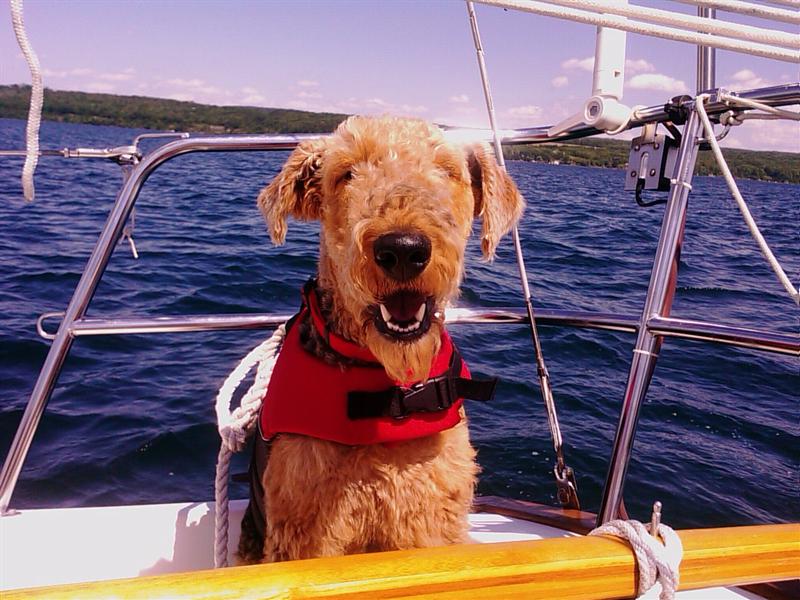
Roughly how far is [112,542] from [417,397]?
122 cm

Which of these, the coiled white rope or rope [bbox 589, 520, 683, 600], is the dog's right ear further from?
rope [bbox 589, 520, 683, 600]

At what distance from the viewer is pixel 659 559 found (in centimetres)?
107

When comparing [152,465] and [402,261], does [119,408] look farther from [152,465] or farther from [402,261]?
[402,261]

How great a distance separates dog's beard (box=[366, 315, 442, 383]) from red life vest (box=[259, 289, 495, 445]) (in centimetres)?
5

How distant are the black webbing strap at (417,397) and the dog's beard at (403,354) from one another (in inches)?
1.7

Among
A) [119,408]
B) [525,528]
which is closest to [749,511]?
[525,528]

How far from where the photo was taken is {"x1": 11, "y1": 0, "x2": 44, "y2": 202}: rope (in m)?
1.19

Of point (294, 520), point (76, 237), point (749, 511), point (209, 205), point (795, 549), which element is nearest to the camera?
point (795, 549)

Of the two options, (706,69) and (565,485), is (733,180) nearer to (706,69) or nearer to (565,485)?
(706,69)

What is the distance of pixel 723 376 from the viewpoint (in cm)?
594

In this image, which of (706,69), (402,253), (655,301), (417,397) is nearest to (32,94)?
(402,253)

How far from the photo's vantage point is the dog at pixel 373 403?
1.73m

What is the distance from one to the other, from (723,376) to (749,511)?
2123mm

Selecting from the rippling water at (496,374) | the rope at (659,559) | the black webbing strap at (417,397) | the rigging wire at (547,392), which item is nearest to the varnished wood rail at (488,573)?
the rope at (659,559)
